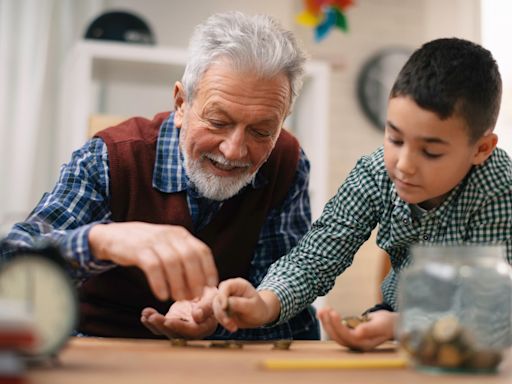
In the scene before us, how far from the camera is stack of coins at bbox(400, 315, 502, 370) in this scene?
86 centimetres

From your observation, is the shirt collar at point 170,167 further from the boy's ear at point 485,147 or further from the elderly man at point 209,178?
the boy's ear at point 485,147

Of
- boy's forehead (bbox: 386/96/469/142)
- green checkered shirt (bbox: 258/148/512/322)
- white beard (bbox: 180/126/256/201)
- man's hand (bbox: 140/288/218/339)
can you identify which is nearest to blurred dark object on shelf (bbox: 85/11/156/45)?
white beard (bbox: 180/126/256/201)

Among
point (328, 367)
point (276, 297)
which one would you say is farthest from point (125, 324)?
point (328, 367)

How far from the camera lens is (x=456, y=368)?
0.87 metres

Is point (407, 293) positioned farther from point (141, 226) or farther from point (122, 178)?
point (122, 178)

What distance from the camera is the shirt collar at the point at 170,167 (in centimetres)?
180

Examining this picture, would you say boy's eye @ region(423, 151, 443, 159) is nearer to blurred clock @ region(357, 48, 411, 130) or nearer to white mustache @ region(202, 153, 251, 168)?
white mustache @ region(202, 153, 251, 168)

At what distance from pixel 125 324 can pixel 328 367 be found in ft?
3.12

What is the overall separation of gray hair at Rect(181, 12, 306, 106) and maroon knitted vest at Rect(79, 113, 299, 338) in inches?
8.0

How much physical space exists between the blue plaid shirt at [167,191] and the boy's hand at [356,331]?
1.81ft

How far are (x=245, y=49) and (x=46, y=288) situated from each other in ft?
2.93

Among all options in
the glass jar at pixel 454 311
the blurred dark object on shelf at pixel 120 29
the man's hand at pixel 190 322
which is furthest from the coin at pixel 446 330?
the blurred dark object on shelf at pixel 120 29

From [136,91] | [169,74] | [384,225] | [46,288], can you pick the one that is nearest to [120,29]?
[169,74]

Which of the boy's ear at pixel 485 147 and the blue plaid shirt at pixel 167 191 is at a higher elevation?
the boy's ear at pixel 485 147
